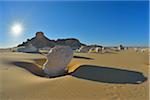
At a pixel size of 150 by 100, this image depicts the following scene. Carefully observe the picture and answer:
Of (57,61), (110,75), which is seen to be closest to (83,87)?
(110,75)

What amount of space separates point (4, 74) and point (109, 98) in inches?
234

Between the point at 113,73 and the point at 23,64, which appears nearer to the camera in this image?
the point at 113,73

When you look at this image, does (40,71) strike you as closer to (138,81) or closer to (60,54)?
(60,54)

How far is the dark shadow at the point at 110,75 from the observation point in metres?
8.27

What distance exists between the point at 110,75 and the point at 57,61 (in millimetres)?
3873

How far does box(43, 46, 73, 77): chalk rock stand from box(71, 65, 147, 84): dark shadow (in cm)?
187

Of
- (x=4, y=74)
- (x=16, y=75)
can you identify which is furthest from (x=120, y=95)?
(x=4, y=74)

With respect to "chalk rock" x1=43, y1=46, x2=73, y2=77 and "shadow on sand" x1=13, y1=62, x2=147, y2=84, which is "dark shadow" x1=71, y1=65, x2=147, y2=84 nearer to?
"shadow on sand" x1=13, y1=62, x2=147, y2=84

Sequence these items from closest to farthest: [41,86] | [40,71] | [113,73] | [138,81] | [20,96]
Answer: [20,96]
[41,86]
[138,81]
[113,73]
[40,71]

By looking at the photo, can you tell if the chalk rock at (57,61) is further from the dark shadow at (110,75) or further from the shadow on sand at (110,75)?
the dark shadow at (110,75)

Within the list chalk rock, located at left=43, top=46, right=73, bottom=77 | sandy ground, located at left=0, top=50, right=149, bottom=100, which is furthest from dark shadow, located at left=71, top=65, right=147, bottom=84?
chalk rock, located at left=43, top=46, right=73, bottom=77

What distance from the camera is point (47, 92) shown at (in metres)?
6.75

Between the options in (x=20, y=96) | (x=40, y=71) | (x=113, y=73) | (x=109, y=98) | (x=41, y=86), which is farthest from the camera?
(x=40, y=71)

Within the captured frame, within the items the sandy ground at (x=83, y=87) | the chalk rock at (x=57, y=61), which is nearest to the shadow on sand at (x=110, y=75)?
the sandy ground at (x=83, y=87)
